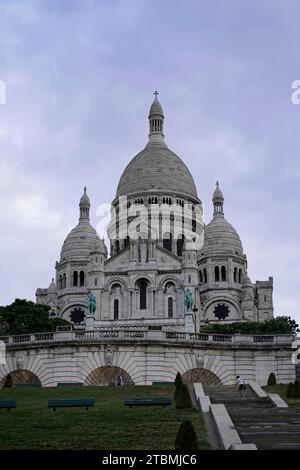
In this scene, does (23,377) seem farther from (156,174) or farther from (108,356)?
Result: (156,174)

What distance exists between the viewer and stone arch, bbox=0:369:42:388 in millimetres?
46031

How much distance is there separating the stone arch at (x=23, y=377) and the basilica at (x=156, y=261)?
175 ft

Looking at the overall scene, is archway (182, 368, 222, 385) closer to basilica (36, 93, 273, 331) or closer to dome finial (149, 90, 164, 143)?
basilica (36, 93, 273, 331)

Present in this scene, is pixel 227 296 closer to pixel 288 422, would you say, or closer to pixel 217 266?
pixel 217 266

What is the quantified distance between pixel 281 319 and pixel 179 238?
103 ft

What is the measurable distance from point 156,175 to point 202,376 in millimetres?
82132

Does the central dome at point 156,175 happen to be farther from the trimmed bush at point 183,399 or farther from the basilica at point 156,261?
the trimmed bush at point 183,399

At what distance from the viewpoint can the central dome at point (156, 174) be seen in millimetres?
125188

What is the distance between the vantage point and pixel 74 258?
121500 millimetres

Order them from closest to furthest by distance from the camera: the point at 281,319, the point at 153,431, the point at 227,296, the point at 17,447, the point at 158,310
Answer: the point at 17,447, the point at 153,431, the point at 281,319, the point at 158,310, the point at 227,296

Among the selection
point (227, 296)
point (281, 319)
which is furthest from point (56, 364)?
point (227, 296)

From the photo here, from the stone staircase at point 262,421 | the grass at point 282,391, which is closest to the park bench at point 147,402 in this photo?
the stone staircase at point 262,421

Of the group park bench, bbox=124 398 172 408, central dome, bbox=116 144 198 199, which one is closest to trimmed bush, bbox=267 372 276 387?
park bench, bbox=124 398 172 408

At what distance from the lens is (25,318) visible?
80.7 m
